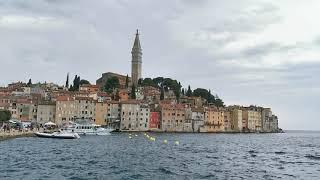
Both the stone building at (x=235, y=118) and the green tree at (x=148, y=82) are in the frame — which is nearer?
the stone building at (x=235, y=118)

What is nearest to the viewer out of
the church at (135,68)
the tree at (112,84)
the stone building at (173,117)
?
the stone building at (173,117)

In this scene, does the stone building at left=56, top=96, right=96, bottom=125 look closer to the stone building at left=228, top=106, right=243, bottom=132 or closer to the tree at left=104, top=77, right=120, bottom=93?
the tree at left=104, top=77, right=120, bottom=93

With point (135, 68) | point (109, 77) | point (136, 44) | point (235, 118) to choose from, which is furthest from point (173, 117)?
point (136, 44)

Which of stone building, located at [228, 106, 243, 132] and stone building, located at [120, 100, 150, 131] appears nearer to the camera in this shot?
stone building, located at [120, 100, 150, 131]

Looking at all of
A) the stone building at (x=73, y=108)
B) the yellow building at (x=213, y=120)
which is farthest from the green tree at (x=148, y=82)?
the stone building at (x=73, y=108)

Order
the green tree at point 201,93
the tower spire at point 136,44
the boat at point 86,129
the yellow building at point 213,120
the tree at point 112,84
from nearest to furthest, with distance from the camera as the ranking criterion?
the boat at point 86,129
the tree at point 112,84
the yellow building at point 213,120
the tower spire at point 136,44
the green tree at point 201,93

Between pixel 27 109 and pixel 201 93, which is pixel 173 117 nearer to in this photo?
pixel 201 93

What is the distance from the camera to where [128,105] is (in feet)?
398

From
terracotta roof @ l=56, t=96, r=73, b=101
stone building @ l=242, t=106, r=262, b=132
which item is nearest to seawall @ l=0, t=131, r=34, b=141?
terracotta roof @ l=56, t=96, r=73, b=101

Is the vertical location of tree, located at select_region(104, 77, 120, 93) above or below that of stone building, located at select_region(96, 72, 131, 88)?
below

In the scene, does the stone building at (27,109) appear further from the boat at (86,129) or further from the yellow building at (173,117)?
the yellow building at (173,117)

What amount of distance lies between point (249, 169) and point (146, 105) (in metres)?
96.9

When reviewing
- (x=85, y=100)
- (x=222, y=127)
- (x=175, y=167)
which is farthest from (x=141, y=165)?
(x=222, y=127)

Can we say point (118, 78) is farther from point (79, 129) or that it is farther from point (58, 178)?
point (58, 178)
